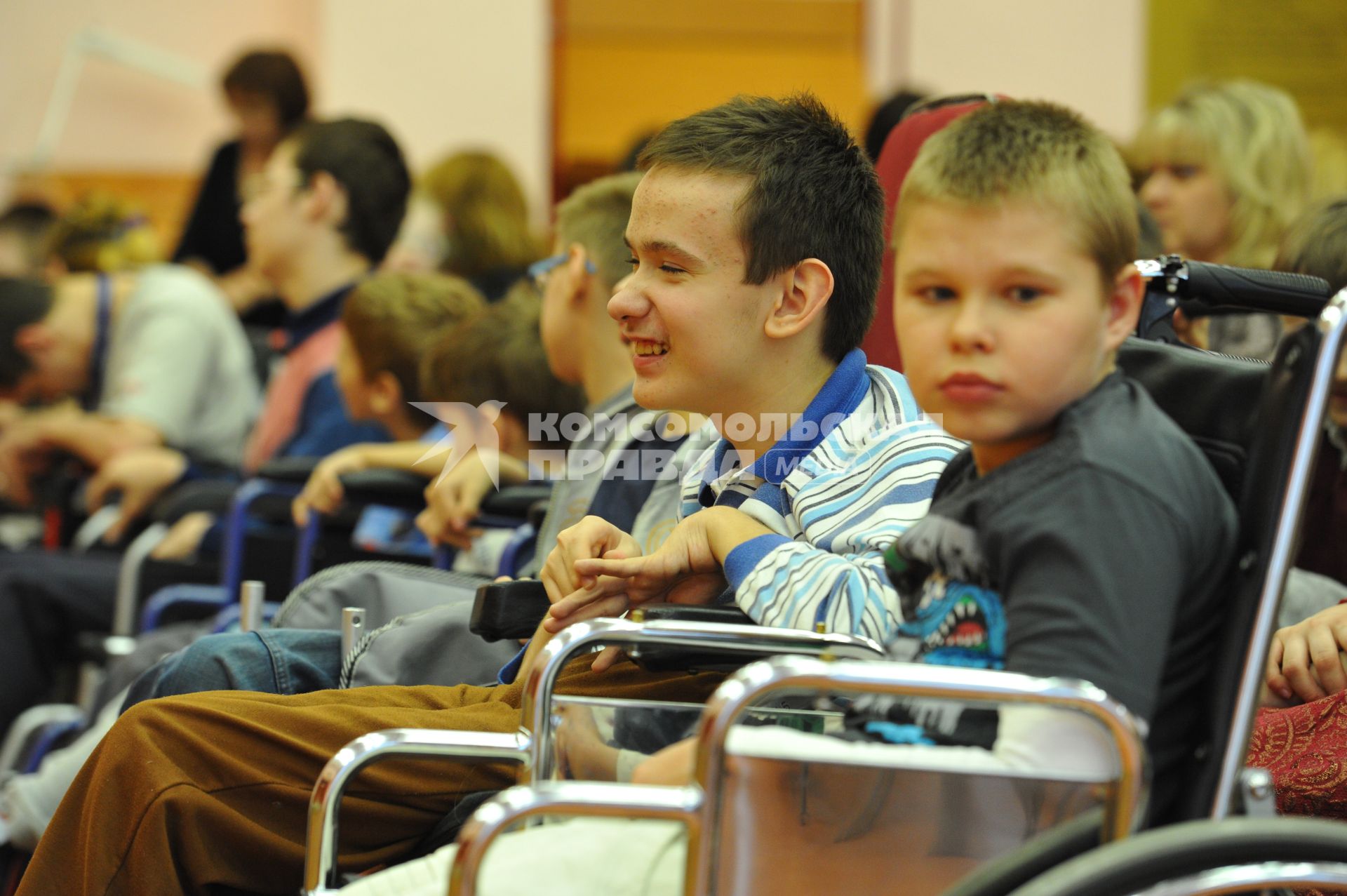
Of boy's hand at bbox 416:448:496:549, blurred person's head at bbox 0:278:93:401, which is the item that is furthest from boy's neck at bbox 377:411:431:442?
blurred person's head at bbox 0:278:93:401

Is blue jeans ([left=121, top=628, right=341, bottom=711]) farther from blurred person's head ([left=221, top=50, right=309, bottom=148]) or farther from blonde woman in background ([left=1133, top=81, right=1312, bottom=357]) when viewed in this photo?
blurred person's head ([left=221, top=50, right=309, bottom=148])

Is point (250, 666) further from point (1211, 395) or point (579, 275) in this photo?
point (1211, 395)

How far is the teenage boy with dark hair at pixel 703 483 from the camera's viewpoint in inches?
47.7

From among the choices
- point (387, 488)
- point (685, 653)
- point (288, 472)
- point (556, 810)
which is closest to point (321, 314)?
point (288, 472)

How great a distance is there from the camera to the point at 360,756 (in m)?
1.05

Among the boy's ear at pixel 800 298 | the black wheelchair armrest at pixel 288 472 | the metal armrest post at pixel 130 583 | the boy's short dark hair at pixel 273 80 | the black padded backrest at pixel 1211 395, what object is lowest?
the metal armrest post at pixel 130 583

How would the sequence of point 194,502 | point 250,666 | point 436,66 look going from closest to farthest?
1. point 250,666
2. point 194,502
3. point 436,66

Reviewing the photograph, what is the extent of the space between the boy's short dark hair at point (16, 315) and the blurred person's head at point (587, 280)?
1748mm

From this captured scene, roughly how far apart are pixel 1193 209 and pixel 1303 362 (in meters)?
1.82

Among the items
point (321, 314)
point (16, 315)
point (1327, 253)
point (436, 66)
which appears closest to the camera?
point (1327, 253)

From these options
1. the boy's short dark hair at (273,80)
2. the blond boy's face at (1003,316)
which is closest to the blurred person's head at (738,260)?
the blond boy's face at (1003,316)

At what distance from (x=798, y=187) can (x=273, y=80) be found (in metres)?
→ 3.26

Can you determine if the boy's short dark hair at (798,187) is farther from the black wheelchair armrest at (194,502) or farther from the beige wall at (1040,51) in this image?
the beige wall at (1040,51)

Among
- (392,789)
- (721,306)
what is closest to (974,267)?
(721,306)
